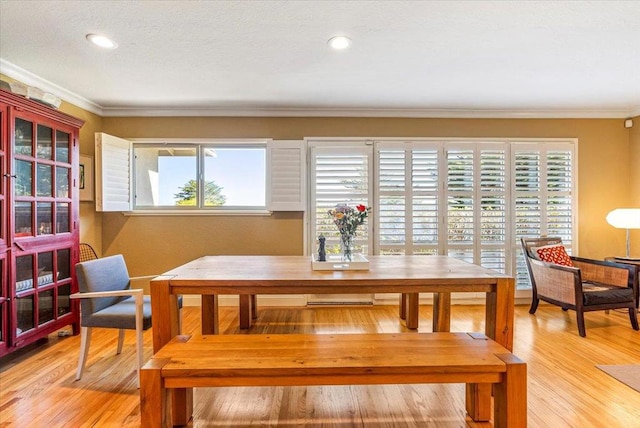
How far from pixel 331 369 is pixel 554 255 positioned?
11.1 feet

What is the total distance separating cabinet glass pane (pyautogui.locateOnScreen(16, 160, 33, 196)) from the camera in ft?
8.30

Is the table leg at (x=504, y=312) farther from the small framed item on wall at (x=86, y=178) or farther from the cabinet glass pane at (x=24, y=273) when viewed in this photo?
the small framed item on wall at (x=86, y=178)

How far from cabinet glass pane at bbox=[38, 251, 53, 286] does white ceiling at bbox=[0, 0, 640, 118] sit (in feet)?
5.28

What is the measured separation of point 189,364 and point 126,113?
3.55m

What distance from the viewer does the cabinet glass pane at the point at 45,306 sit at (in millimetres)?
2715

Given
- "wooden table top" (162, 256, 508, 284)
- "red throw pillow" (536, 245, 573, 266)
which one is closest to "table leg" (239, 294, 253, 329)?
"wooden table top" (162, 256, 508, 284)

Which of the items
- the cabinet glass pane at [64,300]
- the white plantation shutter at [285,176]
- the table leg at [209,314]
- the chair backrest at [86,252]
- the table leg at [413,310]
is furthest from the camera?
the white plantation shutter at [285,176]

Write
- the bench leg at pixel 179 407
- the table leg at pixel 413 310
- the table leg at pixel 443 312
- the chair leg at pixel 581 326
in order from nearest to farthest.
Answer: the bench leg at pixel 179 407 < the table leg at pixel 443 312 < the chair leg at pixel 581 326 < the table leg at pixel 413 310

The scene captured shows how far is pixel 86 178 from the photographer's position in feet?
12.1

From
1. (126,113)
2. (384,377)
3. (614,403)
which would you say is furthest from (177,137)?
(614,403)

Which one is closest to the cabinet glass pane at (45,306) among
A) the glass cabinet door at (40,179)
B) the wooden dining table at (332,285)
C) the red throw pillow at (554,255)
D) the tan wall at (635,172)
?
the glass cabinet door at (40,179)

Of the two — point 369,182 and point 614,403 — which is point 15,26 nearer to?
Result: point 369,182

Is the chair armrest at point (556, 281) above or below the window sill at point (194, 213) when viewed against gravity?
below

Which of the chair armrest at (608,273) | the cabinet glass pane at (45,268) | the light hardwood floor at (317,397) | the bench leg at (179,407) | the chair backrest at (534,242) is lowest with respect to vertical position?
the light hardwood floor at (317,397)
